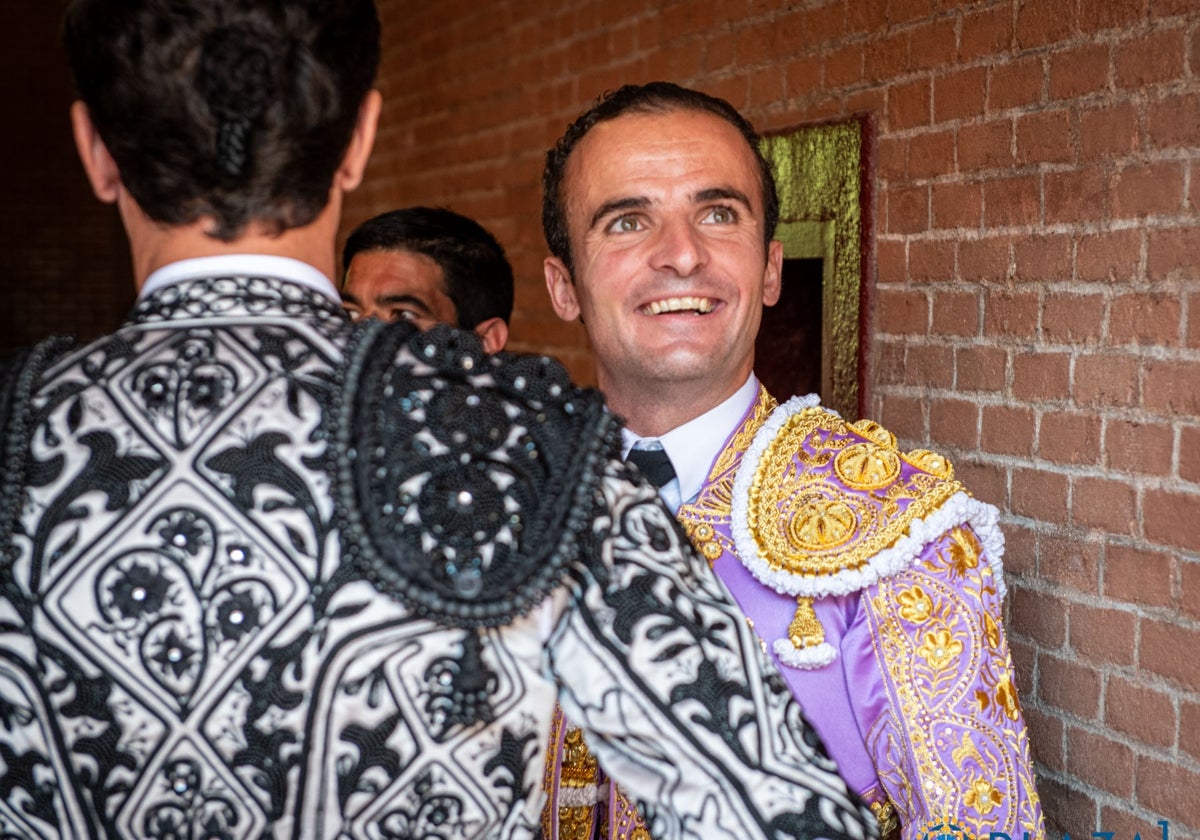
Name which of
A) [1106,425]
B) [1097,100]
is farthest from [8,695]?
[1097,100]

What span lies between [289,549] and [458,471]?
5.8 inches

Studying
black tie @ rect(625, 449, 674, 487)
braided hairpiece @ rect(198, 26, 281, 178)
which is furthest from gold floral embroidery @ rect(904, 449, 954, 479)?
braided hairpiece @ rect(198, 26, 281, 178)

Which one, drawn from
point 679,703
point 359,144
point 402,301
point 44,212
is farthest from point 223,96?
point 44,212

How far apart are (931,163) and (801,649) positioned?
3.71ft

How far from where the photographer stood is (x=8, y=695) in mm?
1014

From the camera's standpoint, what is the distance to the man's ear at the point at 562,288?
222 cm

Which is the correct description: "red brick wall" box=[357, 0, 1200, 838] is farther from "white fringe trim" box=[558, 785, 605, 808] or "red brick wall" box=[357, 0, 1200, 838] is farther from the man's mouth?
"white fringe trim" box=[558, 785, 605, 808]

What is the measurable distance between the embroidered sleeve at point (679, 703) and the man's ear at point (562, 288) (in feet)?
3.75

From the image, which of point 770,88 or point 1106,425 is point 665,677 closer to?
point 1106,425

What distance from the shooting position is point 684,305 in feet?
6.41

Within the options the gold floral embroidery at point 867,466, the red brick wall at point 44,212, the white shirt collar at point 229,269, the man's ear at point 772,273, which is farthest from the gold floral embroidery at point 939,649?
the red brick wall at point 44,212

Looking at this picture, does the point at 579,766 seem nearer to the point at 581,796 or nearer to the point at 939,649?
the point at 581,796

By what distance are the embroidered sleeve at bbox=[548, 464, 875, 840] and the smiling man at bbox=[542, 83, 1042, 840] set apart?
0.52 m

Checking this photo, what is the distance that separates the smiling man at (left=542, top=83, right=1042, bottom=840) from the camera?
5.50 feet
